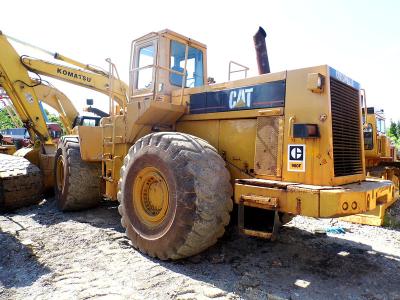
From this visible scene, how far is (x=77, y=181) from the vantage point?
21.5ft

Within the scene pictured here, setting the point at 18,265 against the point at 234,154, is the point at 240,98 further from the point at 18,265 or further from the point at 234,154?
the point at 18,265

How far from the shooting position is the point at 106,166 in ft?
20.3

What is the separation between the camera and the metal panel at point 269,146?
165 inches

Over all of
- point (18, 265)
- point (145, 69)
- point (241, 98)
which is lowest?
point (18, 265)

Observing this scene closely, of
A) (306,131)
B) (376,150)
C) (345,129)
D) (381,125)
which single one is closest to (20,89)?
(306,131)

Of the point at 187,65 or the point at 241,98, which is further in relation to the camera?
the point at 187,65

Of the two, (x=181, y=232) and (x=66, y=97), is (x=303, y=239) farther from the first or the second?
(x=66, y=97)

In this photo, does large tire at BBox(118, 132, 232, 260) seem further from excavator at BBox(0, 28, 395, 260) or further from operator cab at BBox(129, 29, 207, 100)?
operator cab at BBox(129, 29, 207, 100)

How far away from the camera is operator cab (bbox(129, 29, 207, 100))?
5.51m

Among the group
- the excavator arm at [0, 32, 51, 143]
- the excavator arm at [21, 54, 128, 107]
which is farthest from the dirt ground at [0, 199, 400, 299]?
the excavator arm at [21, 54, 128, 107]

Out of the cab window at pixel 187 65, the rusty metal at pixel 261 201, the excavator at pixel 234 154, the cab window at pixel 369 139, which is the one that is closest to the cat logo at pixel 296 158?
the excavator at pixel 234 154

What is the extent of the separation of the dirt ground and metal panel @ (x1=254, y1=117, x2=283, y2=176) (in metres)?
1.13

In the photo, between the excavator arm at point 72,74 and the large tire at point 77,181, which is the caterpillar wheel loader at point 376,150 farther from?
the large tire at point 77,181

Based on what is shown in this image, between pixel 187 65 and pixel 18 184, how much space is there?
4.06 metres
